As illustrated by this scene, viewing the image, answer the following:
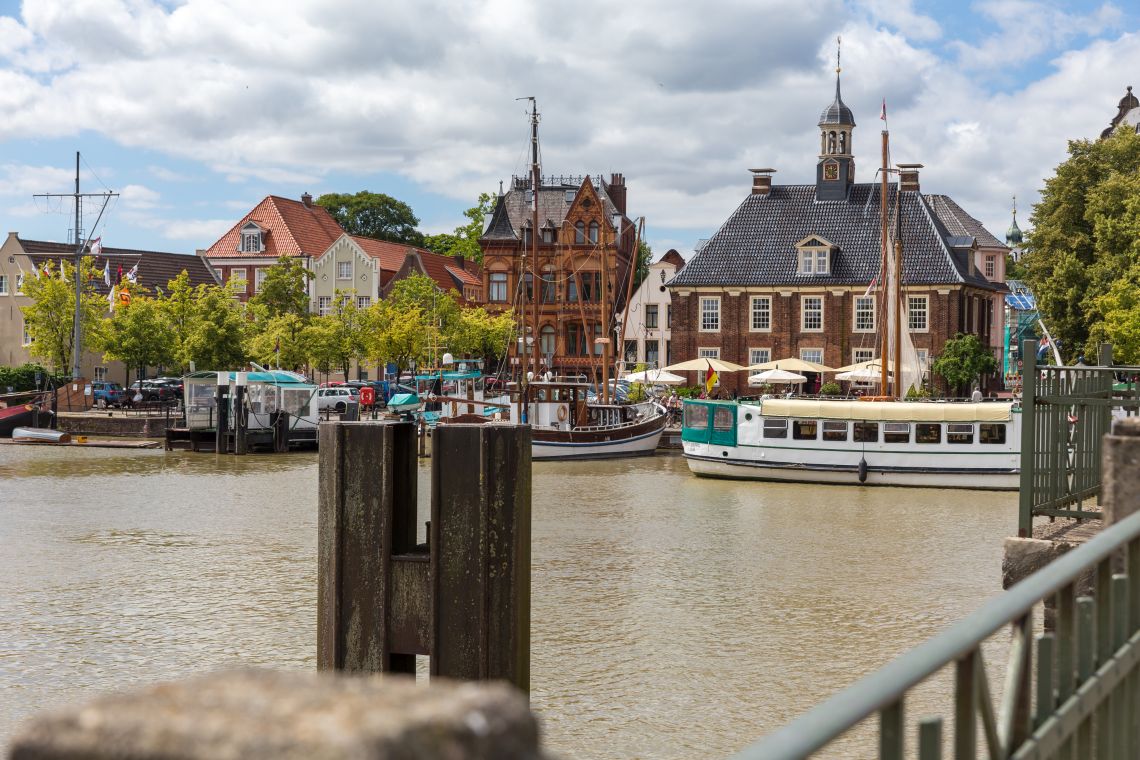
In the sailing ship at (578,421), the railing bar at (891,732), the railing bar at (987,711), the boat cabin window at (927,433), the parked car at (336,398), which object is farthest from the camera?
the parked car at (336,398)

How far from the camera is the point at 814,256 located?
61.1m

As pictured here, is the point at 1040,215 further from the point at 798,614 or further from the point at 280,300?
the point at 798,614

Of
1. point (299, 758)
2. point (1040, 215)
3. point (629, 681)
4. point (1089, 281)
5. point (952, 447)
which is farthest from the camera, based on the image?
point (1040, 215)

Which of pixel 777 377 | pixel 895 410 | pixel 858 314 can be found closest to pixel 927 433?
pixel 895 410

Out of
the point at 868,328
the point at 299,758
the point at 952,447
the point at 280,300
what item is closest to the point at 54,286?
the point at 280,300

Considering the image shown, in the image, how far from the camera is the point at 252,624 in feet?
53.3

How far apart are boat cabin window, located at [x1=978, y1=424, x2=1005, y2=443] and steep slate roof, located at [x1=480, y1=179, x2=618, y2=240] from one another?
47.3 metres

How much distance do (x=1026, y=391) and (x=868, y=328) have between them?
52.6 meters

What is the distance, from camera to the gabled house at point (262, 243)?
89375 mm

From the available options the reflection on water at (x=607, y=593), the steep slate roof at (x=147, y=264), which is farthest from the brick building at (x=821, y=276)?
the steep slate roof at (x=147, y=264)

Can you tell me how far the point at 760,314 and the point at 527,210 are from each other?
23259 mm

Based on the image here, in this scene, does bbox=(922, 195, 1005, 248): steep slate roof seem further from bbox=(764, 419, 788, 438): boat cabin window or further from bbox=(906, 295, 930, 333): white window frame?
bbox=(764, 419, 788, 438): boat cabin window

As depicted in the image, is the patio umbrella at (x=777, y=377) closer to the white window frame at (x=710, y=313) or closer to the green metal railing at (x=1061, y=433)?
the white window frame at (x=710, y=313)

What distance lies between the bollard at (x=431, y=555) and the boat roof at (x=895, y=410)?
28.3m
